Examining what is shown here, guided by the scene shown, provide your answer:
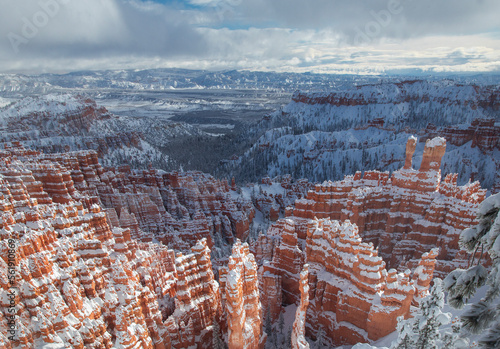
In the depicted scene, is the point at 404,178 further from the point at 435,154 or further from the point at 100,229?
the point at 100,229

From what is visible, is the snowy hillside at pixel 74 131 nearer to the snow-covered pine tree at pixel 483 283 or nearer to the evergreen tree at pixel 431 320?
the evergreen tree at pixel 431 320

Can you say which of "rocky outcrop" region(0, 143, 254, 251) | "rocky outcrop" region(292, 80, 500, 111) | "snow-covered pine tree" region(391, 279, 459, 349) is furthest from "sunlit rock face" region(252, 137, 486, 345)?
"rocky outcrop" region(292, 80, 500, 111)

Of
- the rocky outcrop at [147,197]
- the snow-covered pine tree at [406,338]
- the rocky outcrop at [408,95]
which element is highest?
the rocky outcrop at [408,95]

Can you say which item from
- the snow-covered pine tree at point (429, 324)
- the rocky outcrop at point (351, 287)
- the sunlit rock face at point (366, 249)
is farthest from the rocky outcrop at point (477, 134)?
the snow-covered pine tree at point (429, 324)

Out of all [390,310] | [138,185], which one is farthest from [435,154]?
[138,185]

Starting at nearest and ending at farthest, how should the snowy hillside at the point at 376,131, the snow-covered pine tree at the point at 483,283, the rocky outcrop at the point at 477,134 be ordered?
the snow-covered pine tree at the point at 483,283 < the rocky outcrop at the point at 477,134 < the snowy hillside at the point at 376,131
